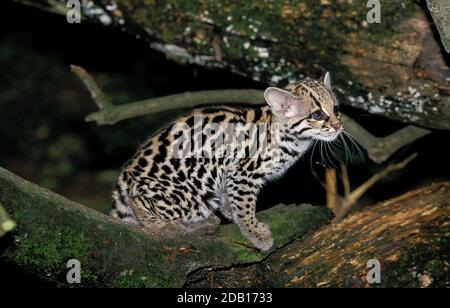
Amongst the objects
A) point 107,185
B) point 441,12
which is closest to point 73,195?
point 107,185

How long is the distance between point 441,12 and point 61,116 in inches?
295

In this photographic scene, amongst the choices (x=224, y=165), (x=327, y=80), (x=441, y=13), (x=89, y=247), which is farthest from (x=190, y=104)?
(x=441, y=13)

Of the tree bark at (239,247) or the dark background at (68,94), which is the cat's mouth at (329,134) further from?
the dark background at (68,94)

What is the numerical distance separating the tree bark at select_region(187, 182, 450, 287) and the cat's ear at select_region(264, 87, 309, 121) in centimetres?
94

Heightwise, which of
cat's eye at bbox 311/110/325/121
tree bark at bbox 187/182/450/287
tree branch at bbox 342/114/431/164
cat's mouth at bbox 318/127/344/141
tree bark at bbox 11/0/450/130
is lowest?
tree bark at bbox 187/182/450/287

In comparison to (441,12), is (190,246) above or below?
below

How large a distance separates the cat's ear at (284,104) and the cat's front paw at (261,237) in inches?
35.1

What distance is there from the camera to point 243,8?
6.48 metres

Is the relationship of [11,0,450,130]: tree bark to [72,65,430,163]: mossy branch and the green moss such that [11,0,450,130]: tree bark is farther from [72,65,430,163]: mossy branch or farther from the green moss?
the green moss

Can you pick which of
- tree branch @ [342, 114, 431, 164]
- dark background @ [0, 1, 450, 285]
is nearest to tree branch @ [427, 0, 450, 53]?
tree branch @ [342, 114, 431, 164]

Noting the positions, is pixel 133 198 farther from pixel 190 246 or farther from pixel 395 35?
pixel 395 35

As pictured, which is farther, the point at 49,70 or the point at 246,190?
the point at 49,70

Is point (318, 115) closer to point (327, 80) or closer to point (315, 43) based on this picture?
point (327, 80)

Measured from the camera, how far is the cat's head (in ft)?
19.5
